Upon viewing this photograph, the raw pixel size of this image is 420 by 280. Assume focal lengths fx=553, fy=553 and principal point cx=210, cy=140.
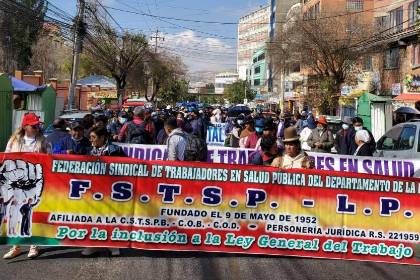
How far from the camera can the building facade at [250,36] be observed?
6198 inches

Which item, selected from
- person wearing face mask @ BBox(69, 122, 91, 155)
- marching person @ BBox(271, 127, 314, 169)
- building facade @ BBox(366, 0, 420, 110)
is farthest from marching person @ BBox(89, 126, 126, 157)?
building facade @ BBox(366, 0, 420, 110)

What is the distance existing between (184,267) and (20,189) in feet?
6.66

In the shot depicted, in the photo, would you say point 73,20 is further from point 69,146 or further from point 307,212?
point 307,212

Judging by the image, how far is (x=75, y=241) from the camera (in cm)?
619

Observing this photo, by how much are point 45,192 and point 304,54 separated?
37076 mm

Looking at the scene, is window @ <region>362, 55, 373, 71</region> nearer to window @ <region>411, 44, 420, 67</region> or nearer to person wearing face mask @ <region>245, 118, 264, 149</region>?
window @ <region>411, 44, 420, 67</region>

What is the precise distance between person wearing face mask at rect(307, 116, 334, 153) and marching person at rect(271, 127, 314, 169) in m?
5.93

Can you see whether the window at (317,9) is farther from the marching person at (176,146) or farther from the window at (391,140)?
the marching person at (176,146)

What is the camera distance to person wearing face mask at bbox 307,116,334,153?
1227cm

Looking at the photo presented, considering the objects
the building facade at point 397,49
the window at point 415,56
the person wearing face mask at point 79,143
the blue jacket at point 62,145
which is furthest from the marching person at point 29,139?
the window at point 415,56

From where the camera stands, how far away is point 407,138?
1040cm

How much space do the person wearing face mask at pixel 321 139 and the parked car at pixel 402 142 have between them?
1.11 m

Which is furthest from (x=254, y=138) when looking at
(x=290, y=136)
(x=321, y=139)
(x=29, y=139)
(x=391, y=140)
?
(x=29, y=139)

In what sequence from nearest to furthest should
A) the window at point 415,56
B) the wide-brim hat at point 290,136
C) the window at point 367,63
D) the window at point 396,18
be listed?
the wide-brim hat at point 290,136 < the window at point 415,56 < the window at point 396,18 < the window at point 367,63
